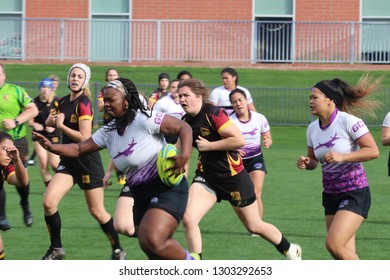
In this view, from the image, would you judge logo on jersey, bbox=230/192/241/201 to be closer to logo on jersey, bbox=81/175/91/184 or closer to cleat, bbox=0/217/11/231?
logo on jersey, bbox=81/175/91/184

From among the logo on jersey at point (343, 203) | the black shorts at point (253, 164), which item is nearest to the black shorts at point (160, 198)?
the logo on jersey at point (343, 203)

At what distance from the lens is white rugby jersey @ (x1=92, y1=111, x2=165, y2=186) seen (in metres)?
7.84

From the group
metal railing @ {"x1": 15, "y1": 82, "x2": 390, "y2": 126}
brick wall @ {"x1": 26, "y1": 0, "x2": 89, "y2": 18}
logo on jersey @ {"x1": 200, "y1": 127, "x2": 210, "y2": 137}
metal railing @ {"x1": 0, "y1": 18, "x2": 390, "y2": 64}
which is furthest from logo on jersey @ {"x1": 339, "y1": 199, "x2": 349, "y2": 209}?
brick wall @ {"x1": 26, "y1": 0, "x2": 89, "y2": 18}

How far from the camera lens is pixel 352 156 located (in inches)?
314

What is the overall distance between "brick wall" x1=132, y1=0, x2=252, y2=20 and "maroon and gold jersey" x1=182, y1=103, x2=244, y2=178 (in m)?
24.8

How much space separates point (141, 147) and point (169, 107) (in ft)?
26.9

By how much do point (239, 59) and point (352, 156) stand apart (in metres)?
24.9

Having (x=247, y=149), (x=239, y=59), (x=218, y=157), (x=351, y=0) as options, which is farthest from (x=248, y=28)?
(x=218, y=157)

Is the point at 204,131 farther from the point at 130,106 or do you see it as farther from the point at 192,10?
the point at 192,10

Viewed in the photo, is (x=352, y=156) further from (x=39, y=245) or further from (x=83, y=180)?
(x=39, y=245)

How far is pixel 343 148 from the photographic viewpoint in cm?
817

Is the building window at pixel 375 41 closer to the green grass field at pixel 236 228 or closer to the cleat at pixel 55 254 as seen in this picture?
the green grass field at pixel 236 228

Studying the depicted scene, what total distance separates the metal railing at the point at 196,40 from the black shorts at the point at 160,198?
2436 centimetres

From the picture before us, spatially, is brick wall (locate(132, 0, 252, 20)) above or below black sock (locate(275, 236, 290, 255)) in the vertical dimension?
above
